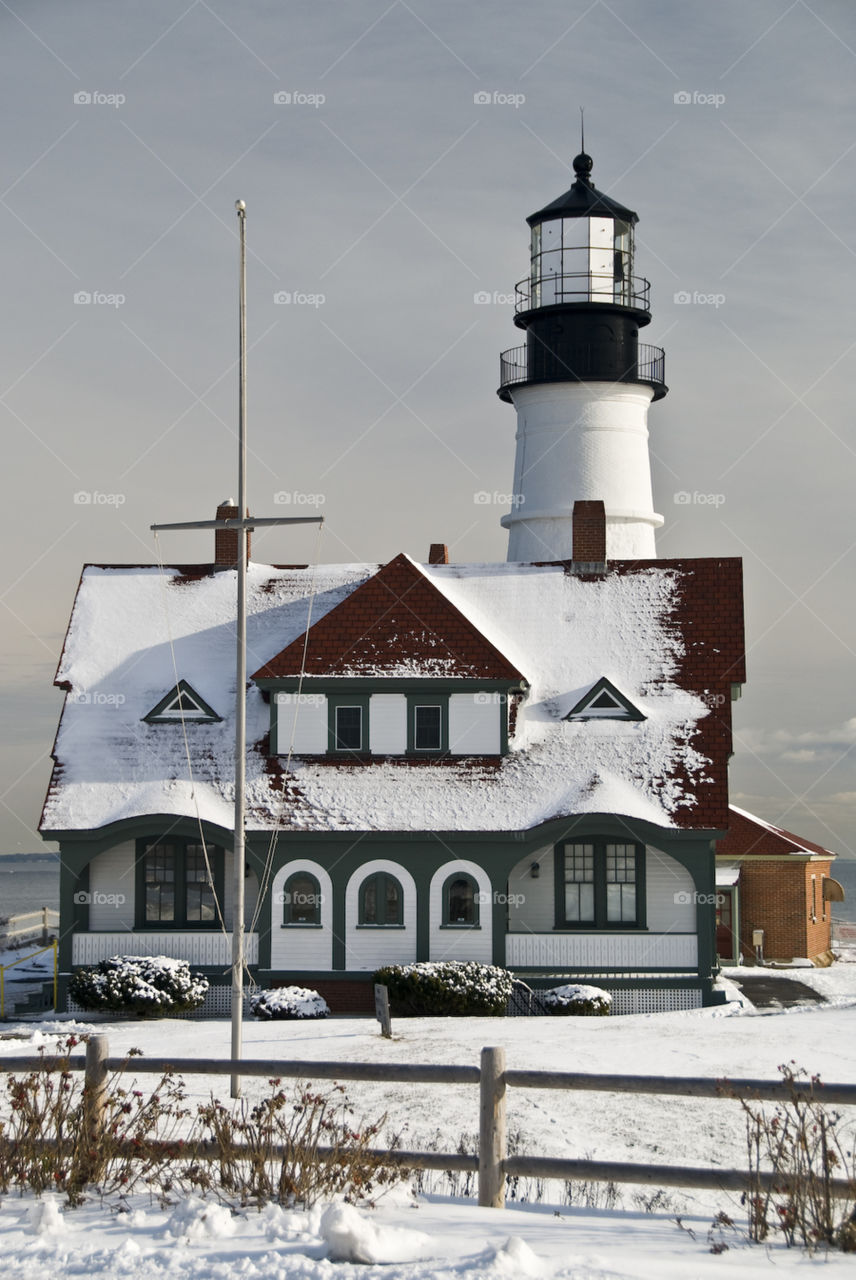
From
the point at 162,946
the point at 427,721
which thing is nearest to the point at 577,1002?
the point at 427,721

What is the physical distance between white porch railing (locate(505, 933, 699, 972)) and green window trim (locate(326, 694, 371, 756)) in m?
4.82

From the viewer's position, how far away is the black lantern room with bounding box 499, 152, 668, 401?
1454 inches

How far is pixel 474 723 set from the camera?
97.0 ft

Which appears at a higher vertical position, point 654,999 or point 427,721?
point 427,721

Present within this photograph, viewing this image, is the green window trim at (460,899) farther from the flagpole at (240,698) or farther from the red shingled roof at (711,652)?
the flagpole at (240,698)

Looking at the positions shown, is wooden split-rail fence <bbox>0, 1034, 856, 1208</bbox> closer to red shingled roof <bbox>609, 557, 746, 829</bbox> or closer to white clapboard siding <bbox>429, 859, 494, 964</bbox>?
white clapboard siding <bbox>429, 859, 494, 964</bbox>

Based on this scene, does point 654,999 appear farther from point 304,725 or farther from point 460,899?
point 304,725

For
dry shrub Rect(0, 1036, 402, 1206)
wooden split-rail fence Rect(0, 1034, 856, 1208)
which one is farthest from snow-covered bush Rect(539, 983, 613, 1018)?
dry shrub Rect(0, 1036, 402, 1206)

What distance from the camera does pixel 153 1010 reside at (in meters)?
26.6

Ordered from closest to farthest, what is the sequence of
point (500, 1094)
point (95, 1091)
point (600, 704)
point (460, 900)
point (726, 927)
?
point (500, 1094)
point (95, 1091)
point (460, 900)
point (600, 704)
point (726, 927)

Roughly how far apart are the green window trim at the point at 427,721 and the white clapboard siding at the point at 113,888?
587 cm

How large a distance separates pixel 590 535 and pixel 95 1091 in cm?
2381

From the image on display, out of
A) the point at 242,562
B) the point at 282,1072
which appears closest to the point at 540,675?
the point at 242,562

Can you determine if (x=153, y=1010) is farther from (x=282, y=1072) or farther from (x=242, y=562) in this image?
(x=282, y=1072)
